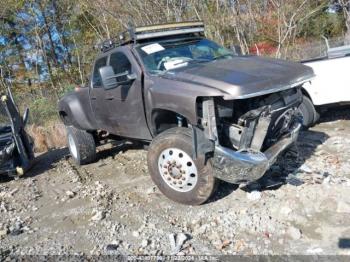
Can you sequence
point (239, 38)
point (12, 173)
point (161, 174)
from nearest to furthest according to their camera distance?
point (161, 174)
point (12, 173)
point (239, 38)

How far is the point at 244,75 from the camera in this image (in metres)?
4.36

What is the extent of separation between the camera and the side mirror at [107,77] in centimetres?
516

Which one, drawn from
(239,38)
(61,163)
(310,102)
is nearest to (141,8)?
(239,38)

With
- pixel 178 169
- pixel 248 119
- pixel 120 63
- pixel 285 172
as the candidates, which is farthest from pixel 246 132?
pixel 120 63

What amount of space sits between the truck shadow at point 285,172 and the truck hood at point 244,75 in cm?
126

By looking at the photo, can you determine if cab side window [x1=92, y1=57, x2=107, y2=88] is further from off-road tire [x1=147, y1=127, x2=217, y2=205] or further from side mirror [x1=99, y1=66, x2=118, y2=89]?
off-road tire [x1=147, y1=127, x2=217, y2=205]

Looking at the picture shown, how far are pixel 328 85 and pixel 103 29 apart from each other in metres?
12.8

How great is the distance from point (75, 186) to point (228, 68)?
3253mm

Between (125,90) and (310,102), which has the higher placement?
(125,90)

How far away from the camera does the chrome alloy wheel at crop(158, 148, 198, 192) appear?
4559mm

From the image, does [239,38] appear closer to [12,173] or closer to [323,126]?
[323,126]

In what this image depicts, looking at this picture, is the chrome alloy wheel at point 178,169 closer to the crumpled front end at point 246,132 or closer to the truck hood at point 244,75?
the crumpled front end at point 246,132

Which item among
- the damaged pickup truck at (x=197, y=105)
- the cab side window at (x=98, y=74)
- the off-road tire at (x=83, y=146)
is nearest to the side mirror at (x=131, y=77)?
the damaged pickup truck at (x=197, y=105)

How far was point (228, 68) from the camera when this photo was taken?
15.4 ft
